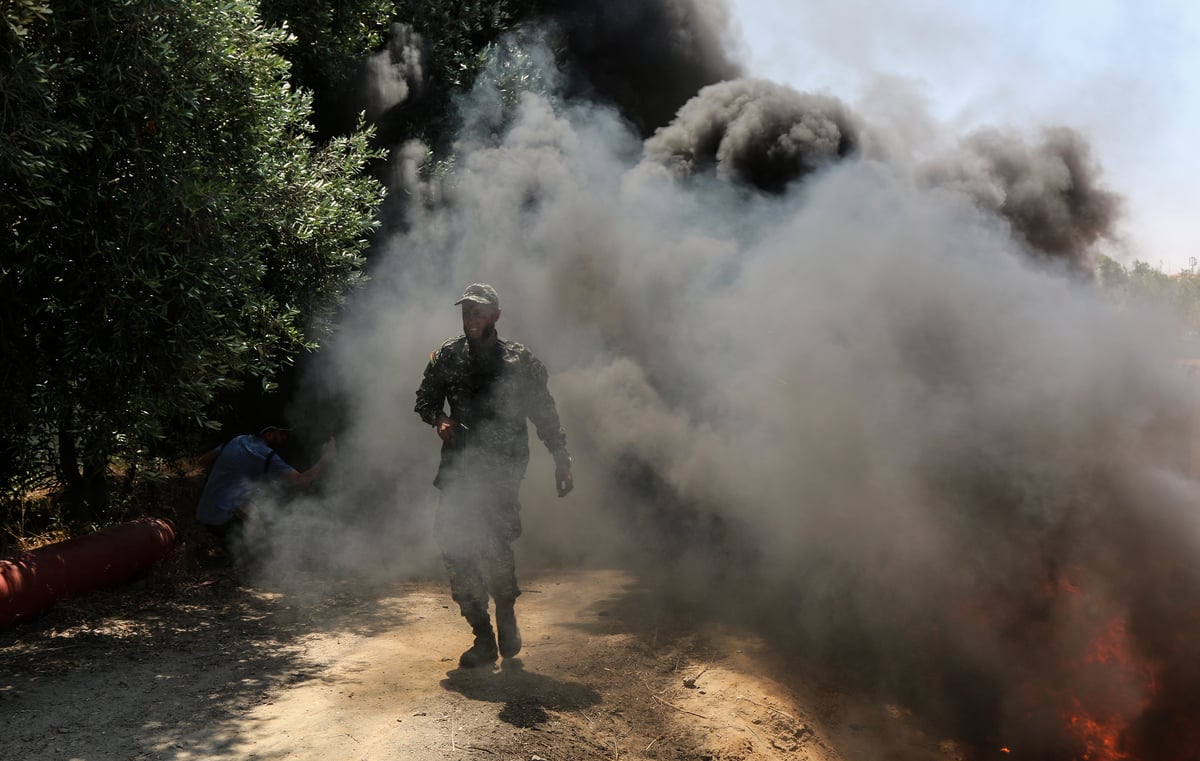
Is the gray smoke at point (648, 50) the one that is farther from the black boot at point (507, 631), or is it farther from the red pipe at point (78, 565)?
the black boot at point (507, 631)

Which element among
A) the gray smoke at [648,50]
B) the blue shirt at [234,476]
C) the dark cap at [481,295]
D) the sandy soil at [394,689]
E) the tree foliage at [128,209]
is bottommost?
the sandy soil at [394,689]

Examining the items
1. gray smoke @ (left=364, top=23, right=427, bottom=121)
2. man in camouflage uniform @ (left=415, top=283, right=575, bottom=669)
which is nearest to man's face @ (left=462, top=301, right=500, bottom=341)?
man in camouflage uniform @ (left=415, top=283, right=575, bottom=669)

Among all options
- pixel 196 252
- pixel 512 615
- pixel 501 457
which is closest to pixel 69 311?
pixel 196 252

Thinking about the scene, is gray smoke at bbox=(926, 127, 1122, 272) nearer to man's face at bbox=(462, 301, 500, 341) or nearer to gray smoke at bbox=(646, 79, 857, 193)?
gray smoke at bbox=(646, 79, 857, 193)

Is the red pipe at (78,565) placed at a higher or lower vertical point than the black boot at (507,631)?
higher

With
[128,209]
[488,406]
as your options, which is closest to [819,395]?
[488,406]

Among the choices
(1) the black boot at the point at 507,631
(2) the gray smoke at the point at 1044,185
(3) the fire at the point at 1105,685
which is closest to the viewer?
(1) the black boot at the point at 507,631

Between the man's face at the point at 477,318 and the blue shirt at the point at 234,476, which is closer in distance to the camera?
the man's face at the point at 477,318

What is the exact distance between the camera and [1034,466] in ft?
19.2

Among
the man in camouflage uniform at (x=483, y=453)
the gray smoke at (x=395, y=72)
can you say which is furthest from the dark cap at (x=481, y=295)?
the gray smoke at (x=395, y=72)

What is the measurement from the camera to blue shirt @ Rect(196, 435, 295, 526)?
25.5 ft

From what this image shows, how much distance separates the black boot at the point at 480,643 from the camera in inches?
201

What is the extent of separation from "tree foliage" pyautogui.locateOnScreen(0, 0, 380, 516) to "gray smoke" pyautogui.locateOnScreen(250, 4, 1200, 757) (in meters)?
2.28

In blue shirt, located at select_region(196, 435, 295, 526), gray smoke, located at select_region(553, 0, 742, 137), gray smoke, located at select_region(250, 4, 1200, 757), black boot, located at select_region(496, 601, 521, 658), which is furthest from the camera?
gray smoke, located at select_region(553, 0, 742, 137)
